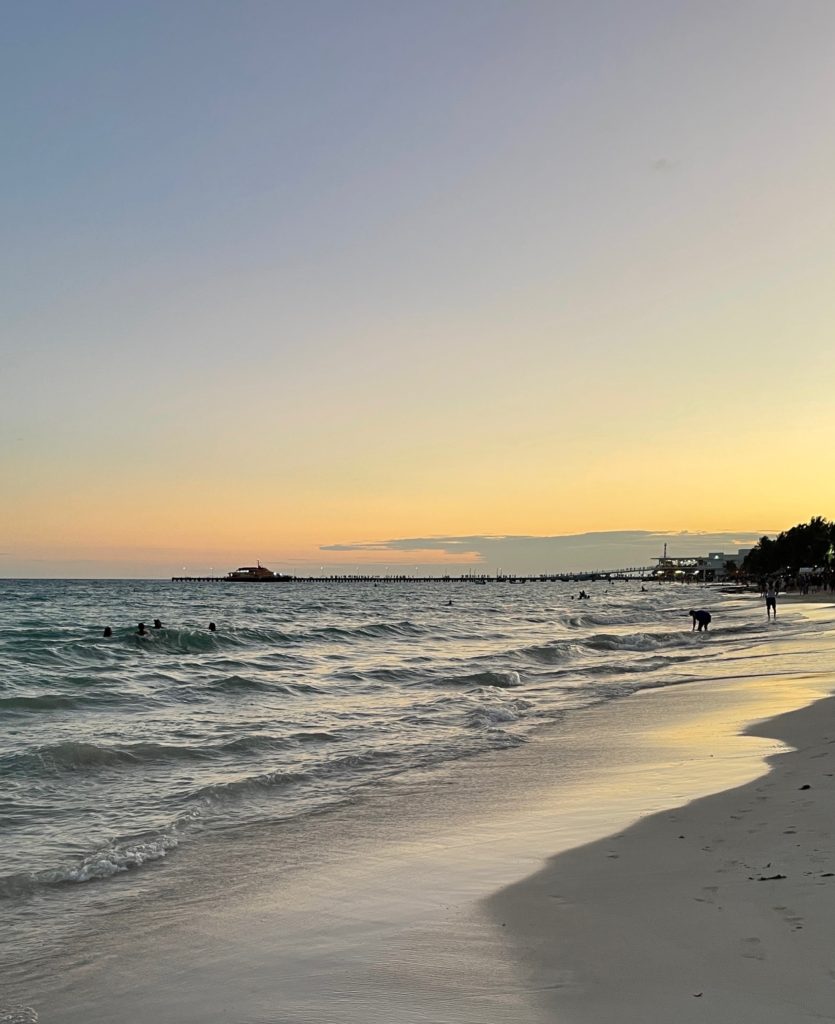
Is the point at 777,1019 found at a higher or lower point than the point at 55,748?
higher

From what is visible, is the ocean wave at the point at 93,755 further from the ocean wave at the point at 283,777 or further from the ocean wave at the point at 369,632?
the ocean wave at the point at 369,632

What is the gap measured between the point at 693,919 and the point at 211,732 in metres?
11.1

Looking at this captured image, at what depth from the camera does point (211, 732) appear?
1487cm

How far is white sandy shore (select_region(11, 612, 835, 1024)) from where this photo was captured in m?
4.38

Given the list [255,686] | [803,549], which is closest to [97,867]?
[255,686]

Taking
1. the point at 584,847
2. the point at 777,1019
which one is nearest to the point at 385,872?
the point at 584,847

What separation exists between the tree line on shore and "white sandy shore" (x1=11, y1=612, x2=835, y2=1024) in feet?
392

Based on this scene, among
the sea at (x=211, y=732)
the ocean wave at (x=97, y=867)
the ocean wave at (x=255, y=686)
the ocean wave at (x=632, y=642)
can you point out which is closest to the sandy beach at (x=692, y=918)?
the sea at (x=211, y=732)

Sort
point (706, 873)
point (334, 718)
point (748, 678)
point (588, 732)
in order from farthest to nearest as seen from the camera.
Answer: point (748, 678), point (334, 718), point (588, 732), point (706, 873)

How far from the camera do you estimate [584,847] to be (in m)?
7.21

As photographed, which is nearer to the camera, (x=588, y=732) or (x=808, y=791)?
(x=808, y=791)

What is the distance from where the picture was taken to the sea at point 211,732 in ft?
25.3

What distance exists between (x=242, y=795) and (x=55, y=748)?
155 inches

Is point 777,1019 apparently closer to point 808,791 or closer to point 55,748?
point 808,791
